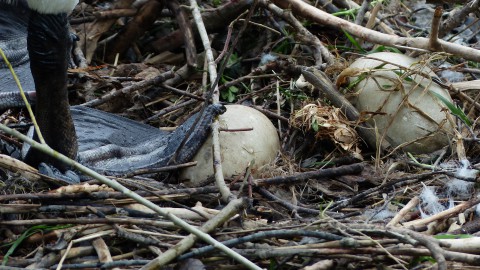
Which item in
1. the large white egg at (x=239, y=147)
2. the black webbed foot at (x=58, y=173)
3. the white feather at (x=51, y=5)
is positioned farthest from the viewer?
the large white egg at (x=239, y=147)

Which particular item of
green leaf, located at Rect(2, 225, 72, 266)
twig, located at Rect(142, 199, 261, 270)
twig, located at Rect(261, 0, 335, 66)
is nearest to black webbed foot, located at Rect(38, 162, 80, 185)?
green leaf, located at Rect(2, 225, 72, 266)

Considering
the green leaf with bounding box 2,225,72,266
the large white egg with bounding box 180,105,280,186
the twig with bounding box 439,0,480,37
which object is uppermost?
the twig with bounding box 439,0,480,37

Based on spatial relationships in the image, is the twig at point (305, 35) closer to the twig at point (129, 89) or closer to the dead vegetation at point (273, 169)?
the dead vegetation at point (273, 169)

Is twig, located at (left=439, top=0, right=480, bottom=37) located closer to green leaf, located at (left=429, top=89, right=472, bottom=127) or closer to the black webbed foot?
green leaf, located at (left=429, top=89, right=472, bottom=127)

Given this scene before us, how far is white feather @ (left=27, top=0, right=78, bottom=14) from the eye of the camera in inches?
103

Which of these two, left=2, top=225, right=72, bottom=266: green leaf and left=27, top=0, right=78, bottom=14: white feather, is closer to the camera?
left=2, top=225, right=72, bottom=266: green leaf

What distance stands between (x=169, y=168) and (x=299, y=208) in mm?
525

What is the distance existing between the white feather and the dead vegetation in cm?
51

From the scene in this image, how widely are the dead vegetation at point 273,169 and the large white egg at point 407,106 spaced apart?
0.05 meters

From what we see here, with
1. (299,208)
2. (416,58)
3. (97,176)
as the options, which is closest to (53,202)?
(97,176)

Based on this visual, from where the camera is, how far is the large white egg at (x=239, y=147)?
3.14m

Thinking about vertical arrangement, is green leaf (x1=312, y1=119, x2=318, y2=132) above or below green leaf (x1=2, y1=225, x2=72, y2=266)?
below

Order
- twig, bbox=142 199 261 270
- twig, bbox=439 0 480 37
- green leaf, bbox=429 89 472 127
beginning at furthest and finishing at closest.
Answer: twig, bbox=439 0 480 37, green leaf, bbox=429 89 472 127, twig, bbox=142 199 261 270

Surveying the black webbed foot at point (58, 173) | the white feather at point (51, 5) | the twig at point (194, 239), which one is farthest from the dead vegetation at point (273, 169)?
the white feather at point (51, 5)
